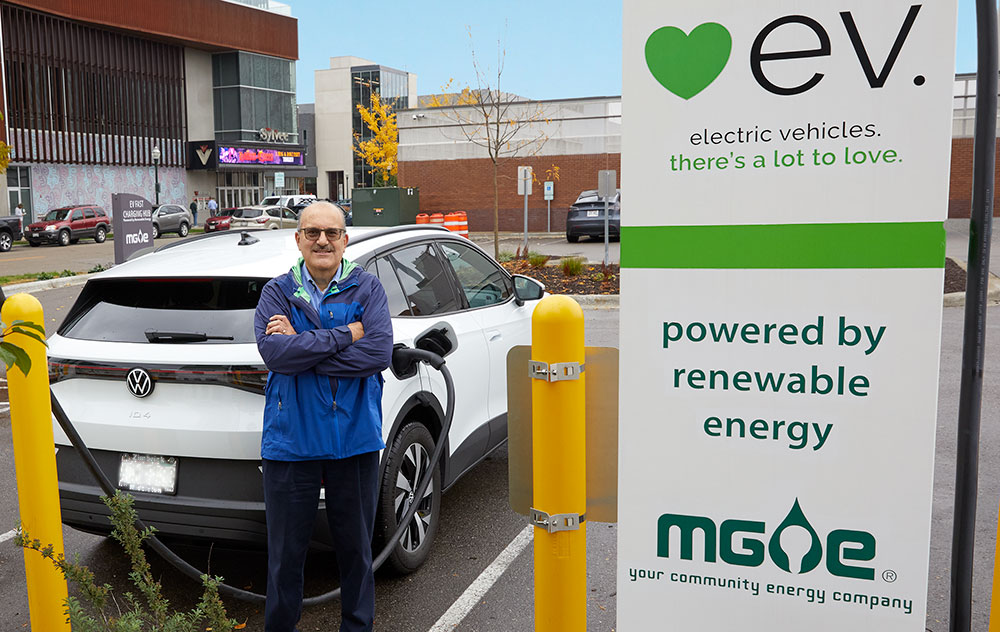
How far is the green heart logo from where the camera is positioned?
1.77 m

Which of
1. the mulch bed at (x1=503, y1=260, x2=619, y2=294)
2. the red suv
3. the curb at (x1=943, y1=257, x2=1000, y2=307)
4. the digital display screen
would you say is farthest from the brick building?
the curb at (x1=943, y1=257, x2=1000, y2=307)

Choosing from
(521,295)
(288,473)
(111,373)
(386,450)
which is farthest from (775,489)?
(521,295)

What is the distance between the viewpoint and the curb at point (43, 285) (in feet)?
61.0

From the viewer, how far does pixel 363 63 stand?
293ft

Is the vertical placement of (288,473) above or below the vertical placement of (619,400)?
below

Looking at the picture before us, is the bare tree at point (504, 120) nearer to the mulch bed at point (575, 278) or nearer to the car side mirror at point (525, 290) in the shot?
the mulch bed at point (575, 278)

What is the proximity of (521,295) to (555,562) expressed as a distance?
12.5 feet

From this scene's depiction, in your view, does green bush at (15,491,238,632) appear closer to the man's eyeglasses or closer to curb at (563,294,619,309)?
the man's eyeglasses

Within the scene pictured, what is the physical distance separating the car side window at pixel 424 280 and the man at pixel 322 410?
1.13 meters

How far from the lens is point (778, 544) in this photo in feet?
6.22

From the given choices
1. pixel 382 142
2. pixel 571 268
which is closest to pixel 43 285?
pixel 571 268

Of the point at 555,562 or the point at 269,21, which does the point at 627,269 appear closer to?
the point at 555,562

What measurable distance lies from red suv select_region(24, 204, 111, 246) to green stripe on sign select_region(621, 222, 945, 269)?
37.6 meters

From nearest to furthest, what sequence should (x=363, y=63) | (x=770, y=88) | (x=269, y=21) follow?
(x=770, y=88) → (x=269, y=21) → (x=363, y=63)
